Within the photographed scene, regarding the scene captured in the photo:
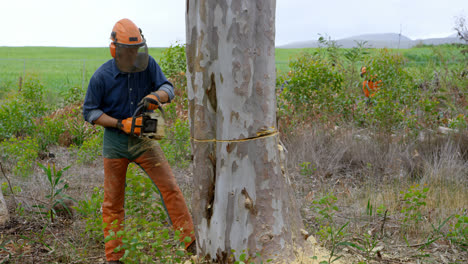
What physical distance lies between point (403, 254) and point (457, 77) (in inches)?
275

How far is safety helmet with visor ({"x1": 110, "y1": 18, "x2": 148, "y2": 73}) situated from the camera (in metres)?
3.78

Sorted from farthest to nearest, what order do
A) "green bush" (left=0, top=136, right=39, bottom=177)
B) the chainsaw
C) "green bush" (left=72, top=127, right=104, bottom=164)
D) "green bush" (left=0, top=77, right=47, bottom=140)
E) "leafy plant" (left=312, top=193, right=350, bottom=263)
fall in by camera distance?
"green bush" (left=0, top=77, right=47, bottom=140), "green bush" (left=72, top=127, right=104, bottom=164), "green bush" (left=0, top=136, right=39, bottom=177), the chainsaw, "leafy plant" (left=312, top=193, right=350, bottom=263)

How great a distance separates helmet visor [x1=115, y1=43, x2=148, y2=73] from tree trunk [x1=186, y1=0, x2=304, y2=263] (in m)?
0.77

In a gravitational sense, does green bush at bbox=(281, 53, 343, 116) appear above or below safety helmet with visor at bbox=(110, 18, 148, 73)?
below

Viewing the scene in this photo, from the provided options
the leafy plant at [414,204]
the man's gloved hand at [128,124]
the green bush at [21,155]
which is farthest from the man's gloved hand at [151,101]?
the green bush at [21,155]

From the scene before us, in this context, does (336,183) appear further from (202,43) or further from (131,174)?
(202,43)

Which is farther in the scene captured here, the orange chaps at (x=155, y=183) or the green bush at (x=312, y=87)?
the green bush at (x=312, y=87)

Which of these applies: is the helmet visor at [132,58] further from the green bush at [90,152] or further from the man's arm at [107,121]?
the green bush at [90,152]

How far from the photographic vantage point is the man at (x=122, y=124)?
151 inches

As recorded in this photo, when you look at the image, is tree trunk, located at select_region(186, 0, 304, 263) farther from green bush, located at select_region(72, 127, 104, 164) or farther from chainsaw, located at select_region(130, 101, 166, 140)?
green bush, located at select_region(72, 127, 104, 164)

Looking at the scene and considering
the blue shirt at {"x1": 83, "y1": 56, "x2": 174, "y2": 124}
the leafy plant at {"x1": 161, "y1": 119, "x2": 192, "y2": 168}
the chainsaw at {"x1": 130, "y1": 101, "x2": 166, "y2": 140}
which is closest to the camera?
the chainsaw at {"x1": 130, "y1": 101, "x2": 166, "y2": 140}

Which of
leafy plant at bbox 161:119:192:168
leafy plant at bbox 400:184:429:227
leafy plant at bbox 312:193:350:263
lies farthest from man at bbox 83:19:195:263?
leafy plant at bbox 161:119:192:168

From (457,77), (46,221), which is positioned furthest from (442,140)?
(46,221)

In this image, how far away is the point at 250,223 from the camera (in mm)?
3082
